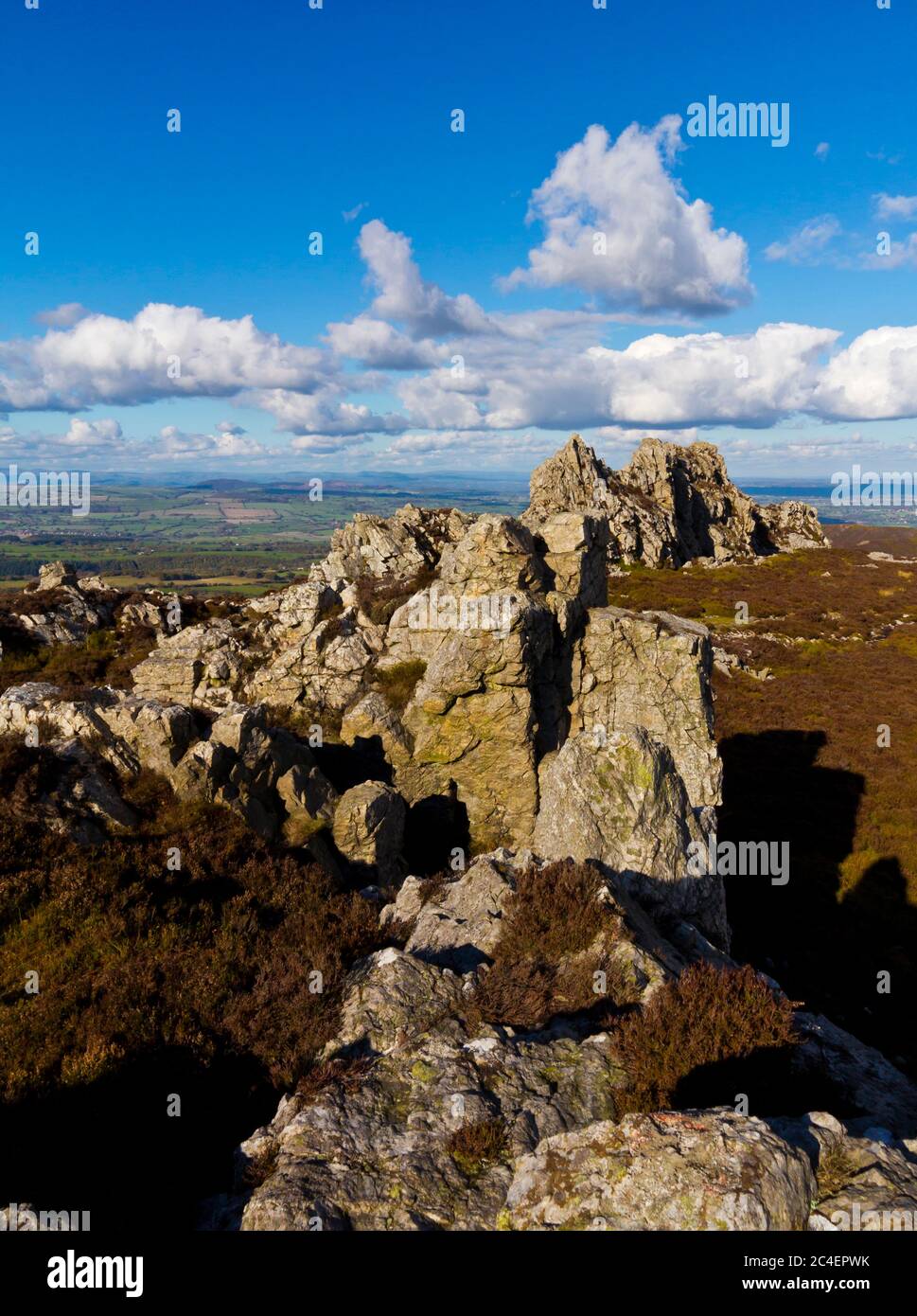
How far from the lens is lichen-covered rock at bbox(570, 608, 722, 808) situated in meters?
22.7

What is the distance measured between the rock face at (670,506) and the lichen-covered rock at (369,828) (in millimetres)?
81085

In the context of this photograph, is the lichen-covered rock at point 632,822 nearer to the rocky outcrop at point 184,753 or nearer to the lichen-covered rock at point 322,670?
the rocky outcrop at point 184,753

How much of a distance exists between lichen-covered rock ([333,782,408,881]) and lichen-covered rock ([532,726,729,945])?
376 centimetres

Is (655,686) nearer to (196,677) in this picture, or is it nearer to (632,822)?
(632,822)

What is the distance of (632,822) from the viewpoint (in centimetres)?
1588

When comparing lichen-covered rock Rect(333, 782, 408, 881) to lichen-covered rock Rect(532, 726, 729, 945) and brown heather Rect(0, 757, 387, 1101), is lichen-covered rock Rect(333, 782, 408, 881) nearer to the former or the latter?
brown heather Rect(0, 757, 387, 1101)

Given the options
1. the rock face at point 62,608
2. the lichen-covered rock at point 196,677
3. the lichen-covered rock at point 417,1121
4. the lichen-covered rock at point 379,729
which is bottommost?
the lichen-covered rock at point 417,1121


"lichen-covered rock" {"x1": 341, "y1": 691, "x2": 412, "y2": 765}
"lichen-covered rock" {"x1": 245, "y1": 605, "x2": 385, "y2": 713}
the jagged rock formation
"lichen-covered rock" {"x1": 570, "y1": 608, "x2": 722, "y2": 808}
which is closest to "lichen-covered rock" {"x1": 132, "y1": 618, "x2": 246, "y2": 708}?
"lichen-covered rock" {"x1": 245, "y1": 605, "x2": 385, "y2": 713}

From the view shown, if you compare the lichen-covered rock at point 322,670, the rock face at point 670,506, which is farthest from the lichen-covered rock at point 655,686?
the rock face at point 670,506

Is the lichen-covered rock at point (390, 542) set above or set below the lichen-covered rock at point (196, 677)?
above

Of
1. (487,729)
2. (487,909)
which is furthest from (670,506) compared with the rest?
(487,909)

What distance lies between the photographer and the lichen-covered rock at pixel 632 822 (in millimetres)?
15445

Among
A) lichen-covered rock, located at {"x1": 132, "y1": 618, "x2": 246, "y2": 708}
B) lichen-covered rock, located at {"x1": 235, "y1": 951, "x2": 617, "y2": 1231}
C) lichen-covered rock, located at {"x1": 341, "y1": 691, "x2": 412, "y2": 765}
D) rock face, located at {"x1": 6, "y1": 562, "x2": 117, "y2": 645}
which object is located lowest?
lichen-covered rock, located at {"x1": 235, "y1": 951, "x2": 617, "y2": 1231}

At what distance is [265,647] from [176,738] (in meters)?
13.1
